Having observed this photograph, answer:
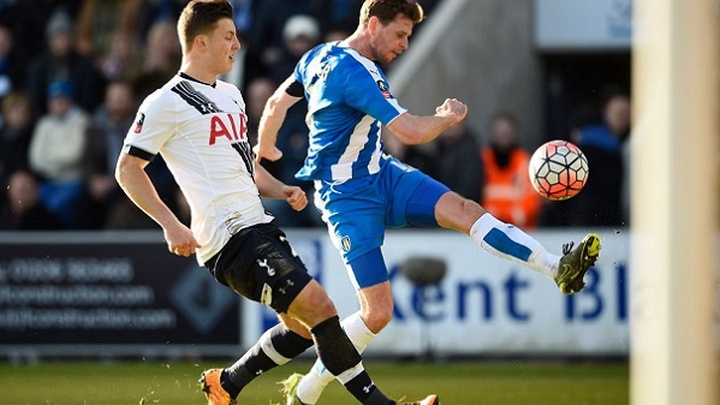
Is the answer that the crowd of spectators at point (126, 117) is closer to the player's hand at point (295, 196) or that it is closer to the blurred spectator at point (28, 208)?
the blurred spectator at point (28, 208)

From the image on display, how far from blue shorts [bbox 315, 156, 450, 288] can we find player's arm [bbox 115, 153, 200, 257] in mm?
1097

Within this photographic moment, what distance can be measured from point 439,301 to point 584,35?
14.5 ft

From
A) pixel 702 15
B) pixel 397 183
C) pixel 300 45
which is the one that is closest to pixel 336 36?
pixel 300 45

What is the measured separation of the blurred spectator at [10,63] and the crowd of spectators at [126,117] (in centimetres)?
2

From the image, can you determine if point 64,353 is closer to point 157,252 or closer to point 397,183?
point 157,252

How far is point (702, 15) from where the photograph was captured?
3.10 meters

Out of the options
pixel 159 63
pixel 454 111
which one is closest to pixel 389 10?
pixel 454 111

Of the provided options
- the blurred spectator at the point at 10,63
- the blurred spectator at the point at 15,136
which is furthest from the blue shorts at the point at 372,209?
the blurred spectator at the point at 10,63

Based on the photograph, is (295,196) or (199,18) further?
(295,196)

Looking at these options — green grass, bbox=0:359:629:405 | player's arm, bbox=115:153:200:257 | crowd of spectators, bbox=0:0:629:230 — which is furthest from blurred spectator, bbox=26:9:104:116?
player's arm, bbox=115:153:200:257

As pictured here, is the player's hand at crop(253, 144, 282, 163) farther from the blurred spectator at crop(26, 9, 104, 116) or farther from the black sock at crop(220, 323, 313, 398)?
the blurred spectator at crop(26, 9, 104, 116)

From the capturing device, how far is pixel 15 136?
15406mm

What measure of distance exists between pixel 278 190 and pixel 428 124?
1.04 metres

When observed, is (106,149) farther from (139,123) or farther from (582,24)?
(139,123)
